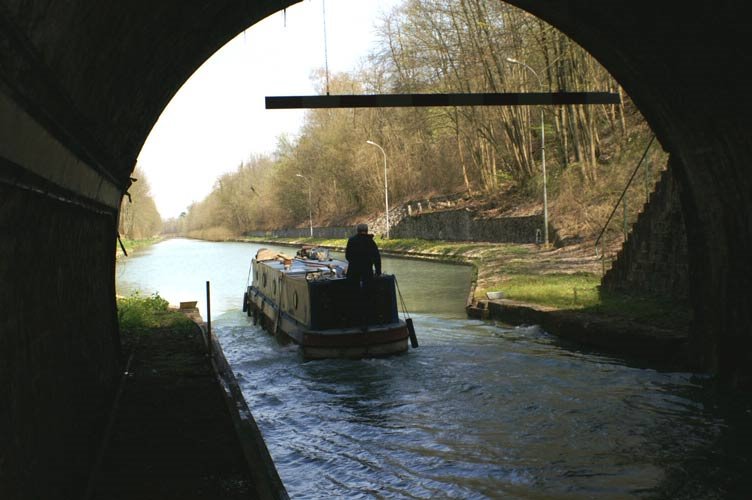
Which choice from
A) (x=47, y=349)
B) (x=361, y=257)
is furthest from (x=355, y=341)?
(x=47, y=349)

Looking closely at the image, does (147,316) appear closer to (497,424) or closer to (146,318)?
(146,318)

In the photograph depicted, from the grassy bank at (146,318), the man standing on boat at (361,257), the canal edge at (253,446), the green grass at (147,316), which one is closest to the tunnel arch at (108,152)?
the canal edge at (253,446)

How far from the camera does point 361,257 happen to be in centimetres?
1162

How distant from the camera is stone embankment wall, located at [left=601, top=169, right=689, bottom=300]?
36.8ft

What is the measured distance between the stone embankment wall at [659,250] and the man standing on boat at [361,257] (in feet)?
15.0

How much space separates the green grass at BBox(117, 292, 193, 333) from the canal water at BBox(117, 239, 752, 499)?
4.25 feet

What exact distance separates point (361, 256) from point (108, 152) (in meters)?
5.97

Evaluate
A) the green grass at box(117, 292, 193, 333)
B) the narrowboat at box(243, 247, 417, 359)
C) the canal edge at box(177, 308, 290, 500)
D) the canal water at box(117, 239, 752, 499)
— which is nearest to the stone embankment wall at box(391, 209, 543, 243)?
the narrowboat at box(243, 247, 417, 359)

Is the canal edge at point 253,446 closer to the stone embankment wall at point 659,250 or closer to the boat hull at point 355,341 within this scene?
the boat hull at point 355,341

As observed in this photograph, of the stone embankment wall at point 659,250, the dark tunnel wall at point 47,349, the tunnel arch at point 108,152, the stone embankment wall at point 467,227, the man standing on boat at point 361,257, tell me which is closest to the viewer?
the dark tunnel wall at point 47,349

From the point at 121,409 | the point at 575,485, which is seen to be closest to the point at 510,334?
the point at 575,485

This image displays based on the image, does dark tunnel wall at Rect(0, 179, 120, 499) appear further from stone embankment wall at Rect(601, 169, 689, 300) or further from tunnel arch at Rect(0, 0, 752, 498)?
stone embankment wall at Rect(601, 169, 689, 300)

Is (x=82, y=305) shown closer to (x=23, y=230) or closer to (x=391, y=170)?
(x=23, y=230)

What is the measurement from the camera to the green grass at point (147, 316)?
11.5 metres
